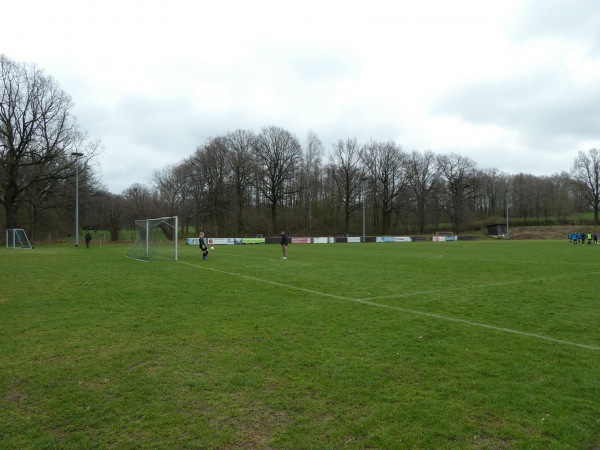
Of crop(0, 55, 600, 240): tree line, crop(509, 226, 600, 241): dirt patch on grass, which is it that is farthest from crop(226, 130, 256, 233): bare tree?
crop(509, 226, 600, 241): dirt patch on grass

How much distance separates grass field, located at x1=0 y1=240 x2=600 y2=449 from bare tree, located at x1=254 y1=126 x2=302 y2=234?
59.9 m

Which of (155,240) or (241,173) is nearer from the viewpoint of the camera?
(155,240)

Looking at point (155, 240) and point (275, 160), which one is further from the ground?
point (275, 160)

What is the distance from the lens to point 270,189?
2822 inches

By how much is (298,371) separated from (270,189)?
219 ft

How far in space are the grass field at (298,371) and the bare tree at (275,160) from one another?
59.9m

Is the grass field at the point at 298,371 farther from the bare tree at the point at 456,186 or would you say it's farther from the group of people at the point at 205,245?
the bare tree at the point at 456,186

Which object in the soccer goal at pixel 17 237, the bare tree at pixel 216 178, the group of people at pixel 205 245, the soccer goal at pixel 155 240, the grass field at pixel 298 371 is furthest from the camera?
the bare tree at pixel 216 178

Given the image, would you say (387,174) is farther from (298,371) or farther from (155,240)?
(298,371)

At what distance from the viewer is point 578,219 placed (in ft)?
297

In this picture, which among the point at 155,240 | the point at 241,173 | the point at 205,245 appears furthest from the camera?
the point at 241,173

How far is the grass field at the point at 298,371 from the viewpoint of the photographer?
3930 millimetres

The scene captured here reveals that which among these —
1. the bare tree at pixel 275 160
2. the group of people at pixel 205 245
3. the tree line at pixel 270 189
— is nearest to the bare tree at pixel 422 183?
the tree line at pixel 270 189

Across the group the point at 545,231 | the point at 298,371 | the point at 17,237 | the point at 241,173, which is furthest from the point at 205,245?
the point at 545,231
